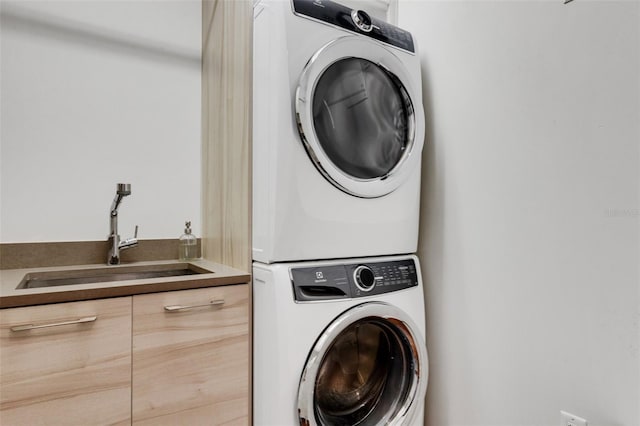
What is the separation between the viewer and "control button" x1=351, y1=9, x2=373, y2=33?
1.43 meters

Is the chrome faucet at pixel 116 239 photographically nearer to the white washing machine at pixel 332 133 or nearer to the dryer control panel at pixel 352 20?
the white washing machine at pixel 332 133

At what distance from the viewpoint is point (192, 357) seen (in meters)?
1.24

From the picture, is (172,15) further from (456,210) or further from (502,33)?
(456,210)

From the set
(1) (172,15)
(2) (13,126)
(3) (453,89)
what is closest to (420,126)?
(3) (453,89)

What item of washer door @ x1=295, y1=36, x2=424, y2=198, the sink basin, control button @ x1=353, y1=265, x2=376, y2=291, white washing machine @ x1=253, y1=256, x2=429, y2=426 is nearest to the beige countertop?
the sink basin

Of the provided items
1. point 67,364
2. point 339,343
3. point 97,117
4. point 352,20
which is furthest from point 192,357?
point 352,20

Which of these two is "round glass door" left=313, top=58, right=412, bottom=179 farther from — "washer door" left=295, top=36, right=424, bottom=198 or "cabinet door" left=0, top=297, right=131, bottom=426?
"cabinet door" left=0, top=297, right=131, bottom=426

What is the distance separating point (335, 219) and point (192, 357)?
65 centimetres

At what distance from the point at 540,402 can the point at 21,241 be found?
2001 mm

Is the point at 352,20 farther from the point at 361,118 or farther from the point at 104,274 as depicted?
the point at 104,274

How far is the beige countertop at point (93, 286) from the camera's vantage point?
1.02m

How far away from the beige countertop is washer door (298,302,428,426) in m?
0.44

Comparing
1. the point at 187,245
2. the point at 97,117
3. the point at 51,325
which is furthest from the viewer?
the point at 187,245

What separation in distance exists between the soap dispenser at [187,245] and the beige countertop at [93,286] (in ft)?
0.75
